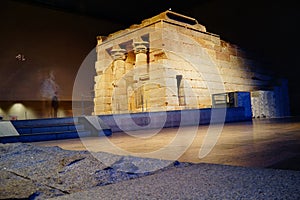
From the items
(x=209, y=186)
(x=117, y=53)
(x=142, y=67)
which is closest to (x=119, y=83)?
(x=117, y=53)

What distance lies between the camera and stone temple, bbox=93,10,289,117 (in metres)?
11.3

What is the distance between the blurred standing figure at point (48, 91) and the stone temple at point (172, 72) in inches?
123

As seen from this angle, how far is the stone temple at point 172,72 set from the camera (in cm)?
1130

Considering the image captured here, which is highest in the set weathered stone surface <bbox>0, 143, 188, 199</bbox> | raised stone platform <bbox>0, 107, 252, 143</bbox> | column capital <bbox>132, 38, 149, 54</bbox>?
column capital <bbox>132, 38, 149, 54</bbox>

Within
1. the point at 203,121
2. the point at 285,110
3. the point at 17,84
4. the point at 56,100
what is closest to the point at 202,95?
the point at 203,121

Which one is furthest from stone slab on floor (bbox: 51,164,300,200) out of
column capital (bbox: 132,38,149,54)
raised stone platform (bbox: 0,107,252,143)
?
column capital (bbox: 132,38,149,54)

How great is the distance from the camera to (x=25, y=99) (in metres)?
15.0

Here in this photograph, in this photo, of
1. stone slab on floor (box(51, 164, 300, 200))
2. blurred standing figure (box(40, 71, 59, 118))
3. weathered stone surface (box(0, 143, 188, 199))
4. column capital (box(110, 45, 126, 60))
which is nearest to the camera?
stone slab on floor (box(51, 164, 300, 200))

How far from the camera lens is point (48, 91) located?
16.1m

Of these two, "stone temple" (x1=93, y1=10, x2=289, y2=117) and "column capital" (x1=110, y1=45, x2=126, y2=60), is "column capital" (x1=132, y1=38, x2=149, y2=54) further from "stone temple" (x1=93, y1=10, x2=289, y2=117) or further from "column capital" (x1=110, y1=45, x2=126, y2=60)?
"column capital" (x1=110, y1=45, x2=126, y2=60)

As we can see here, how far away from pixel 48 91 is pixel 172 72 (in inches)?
354

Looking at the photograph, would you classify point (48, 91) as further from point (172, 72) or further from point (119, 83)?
point (172, 72)

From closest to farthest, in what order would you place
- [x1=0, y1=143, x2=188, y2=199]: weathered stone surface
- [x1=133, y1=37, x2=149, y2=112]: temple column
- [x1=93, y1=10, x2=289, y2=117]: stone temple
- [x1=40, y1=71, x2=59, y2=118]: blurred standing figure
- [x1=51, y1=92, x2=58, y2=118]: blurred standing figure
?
[x1=0, y1=143, x2=188, y2=199]: weathered stone surface < [x1=93, y1=10, x2=289, y2=117]: stone temple < [x1=133, y1=37, x2=149, y2=112]: temple column < [x1=40, y1=71, x2=59, y2=118]: blurred standing figure < [x1=51, y1=92, x2=58, y2=118]: blurred standing figure

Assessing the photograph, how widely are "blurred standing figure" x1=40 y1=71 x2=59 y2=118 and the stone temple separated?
123 inches
